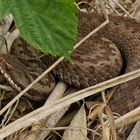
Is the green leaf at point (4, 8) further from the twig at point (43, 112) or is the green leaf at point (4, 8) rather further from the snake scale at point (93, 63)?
the snake scale at point (93, 63)

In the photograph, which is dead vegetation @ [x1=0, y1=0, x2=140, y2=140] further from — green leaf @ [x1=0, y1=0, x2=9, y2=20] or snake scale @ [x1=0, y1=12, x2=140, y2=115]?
green leaf @ [x1=0, y1=0, x2=9, y2=20]

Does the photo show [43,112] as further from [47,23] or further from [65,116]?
[65,116]

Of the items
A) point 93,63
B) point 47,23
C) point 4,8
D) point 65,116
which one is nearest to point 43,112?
point 47,23

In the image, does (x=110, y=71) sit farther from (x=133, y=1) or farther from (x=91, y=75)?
(x=133, y=1)

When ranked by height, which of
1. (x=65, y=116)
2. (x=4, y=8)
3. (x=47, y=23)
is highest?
(x=4, y=8)

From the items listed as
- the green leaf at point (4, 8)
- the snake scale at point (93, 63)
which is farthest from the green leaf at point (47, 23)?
the snake scale at point (93, 63)

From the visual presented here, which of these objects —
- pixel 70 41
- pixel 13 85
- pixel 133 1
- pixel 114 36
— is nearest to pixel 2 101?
pixel 13 85
